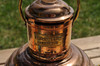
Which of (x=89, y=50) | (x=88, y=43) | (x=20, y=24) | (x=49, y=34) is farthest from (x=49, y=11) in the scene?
(x=20, y=24)

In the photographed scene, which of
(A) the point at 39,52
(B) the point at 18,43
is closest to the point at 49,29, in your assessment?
(A) the point at 39,52

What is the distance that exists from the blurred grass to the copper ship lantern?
1.84m

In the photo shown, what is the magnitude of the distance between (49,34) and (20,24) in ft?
9.23

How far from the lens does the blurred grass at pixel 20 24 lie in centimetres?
360

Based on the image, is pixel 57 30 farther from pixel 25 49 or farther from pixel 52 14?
pixel 25 49

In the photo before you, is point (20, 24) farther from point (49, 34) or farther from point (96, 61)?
point (49, 34)

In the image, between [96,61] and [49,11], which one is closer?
[49,11]

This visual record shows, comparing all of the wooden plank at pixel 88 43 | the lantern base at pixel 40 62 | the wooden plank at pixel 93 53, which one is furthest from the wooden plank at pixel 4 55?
the wooden plank at pixel 93 53

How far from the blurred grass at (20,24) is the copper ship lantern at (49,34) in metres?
1.84

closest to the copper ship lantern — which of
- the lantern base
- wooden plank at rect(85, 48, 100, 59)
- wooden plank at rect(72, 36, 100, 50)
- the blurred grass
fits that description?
the lantern base

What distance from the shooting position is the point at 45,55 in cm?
144

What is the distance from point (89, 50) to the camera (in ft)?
8.36

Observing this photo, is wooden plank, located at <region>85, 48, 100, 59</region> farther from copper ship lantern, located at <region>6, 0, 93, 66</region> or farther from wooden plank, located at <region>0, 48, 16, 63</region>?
wooden plank, located at <region>0, 48, 16, 63</region>

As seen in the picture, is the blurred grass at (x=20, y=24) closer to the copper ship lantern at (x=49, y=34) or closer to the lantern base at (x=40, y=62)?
the lantern base at (x=40, y=62)
